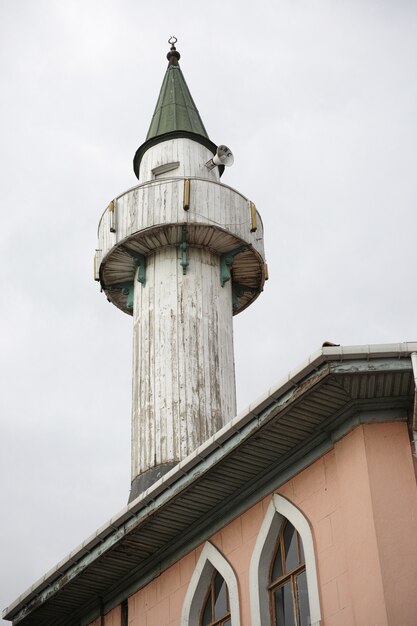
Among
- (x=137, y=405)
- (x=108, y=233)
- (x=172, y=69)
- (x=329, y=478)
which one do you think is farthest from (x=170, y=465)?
(x=172, y=69)

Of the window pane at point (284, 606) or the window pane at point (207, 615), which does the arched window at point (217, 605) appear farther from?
the window pane at point (284, 606)

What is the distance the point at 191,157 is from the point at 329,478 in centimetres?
1393

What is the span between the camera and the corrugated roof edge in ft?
41.1

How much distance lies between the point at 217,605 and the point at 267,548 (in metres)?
1.45

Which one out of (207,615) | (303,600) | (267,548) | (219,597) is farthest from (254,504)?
(207,615)

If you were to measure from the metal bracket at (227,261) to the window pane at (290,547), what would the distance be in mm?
10651

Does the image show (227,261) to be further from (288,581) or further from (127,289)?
(288,581)

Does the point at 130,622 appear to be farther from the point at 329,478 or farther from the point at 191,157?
the point at 191,157

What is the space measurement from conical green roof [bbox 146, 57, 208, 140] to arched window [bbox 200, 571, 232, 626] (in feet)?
45.8

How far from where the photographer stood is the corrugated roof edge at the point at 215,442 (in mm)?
12539

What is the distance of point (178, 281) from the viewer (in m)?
23.4

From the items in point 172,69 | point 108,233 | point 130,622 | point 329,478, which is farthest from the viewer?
point 172,69

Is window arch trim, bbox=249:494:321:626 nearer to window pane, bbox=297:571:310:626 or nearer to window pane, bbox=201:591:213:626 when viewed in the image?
A: window pane, bbox=297:571:310:626

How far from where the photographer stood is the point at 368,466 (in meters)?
12.6
